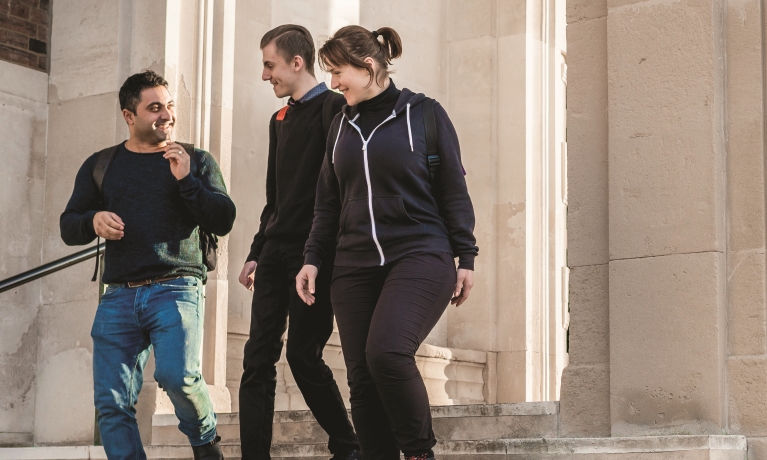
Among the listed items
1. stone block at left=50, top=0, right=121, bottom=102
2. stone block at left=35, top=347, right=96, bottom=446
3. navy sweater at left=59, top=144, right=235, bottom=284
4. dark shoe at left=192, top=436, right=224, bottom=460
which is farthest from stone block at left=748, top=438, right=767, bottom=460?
stone block at left=50, top=0, right=121, bottom=102

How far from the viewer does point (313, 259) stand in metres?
4.27

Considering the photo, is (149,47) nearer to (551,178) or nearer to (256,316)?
(256,316)

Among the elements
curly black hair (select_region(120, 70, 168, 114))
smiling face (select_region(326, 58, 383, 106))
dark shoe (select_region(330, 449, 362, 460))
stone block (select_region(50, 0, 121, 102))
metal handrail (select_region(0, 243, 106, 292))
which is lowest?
dark shoe (select_region(330, 449, 362, 460))

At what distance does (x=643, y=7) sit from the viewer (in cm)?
496

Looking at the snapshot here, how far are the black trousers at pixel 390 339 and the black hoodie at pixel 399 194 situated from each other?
0.20ft

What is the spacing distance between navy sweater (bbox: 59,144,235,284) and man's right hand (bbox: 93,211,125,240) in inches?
2.4

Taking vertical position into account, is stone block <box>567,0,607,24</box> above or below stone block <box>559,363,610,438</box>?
above

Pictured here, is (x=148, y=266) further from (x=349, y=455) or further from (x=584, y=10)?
(x=584, y=10)

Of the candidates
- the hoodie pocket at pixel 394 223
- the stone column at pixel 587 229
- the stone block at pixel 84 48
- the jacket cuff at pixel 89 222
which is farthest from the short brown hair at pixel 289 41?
the stone block at pixel 84 48

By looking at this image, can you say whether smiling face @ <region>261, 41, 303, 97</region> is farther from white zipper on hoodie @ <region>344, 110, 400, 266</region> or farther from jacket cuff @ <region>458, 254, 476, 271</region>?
jacket cuff @ <region>458, 254, 476, 271</region>

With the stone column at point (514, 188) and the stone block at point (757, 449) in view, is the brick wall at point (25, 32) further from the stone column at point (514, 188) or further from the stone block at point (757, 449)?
the stone block at point (757, 449)

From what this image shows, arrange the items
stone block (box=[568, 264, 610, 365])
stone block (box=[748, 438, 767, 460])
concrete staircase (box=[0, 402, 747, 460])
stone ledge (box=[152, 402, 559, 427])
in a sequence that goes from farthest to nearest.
A: stone ledge (box=[152, 402, 559, 427]), stone block (box=[568, 264, 610, 365]), stone block (box=[748, 438, 767, 460]), concrete staircase (box=[0, 402, 747, 460])

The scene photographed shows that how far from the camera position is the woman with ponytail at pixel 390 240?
12.4 feet

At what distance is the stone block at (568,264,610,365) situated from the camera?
5.02m
